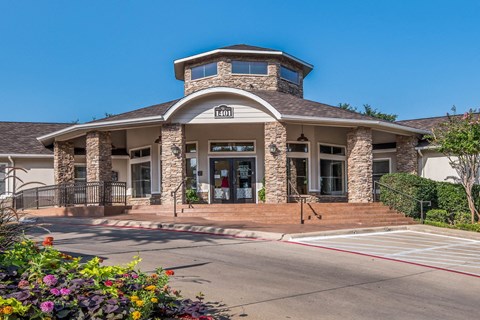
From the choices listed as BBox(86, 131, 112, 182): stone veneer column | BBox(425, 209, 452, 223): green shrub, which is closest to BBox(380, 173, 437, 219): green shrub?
BBox(425, 209, 452, 223): green shrub

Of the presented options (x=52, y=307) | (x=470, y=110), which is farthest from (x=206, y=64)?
(x=52, y=307)

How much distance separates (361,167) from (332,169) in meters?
3.33

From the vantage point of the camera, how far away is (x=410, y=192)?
18781 millimetres

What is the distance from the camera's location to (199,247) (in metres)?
11.1

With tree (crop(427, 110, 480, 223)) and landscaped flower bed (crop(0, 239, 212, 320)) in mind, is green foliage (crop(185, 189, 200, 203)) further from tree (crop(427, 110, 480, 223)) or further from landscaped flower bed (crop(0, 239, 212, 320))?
landscaped flower bed (crop(0, 239, 212, 320))

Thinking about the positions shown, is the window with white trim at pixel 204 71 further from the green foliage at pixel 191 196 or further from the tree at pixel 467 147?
the tree at pixel 467 147

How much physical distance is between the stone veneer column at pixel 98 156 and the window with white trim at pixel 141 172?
7.81 feet

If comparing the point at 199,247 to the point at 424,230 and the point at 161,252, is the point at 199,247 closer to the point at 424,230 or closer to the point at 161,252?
the point at 161,252

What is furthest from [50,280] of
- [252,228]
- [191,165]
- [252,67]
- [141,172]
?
[252,67]

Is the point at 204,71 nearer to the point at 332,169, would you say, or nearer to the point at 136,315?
the point at 332,169

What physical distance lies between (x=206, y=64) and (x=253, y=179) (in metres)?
7.85

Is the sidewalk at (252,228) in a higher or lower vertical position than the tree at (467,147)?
lower

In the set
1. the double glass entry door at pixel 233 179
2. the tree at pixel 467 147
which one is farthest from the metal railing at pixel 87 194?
the tree at pixel 467 147

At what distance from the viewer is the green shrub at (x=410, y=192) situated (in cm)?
1867
